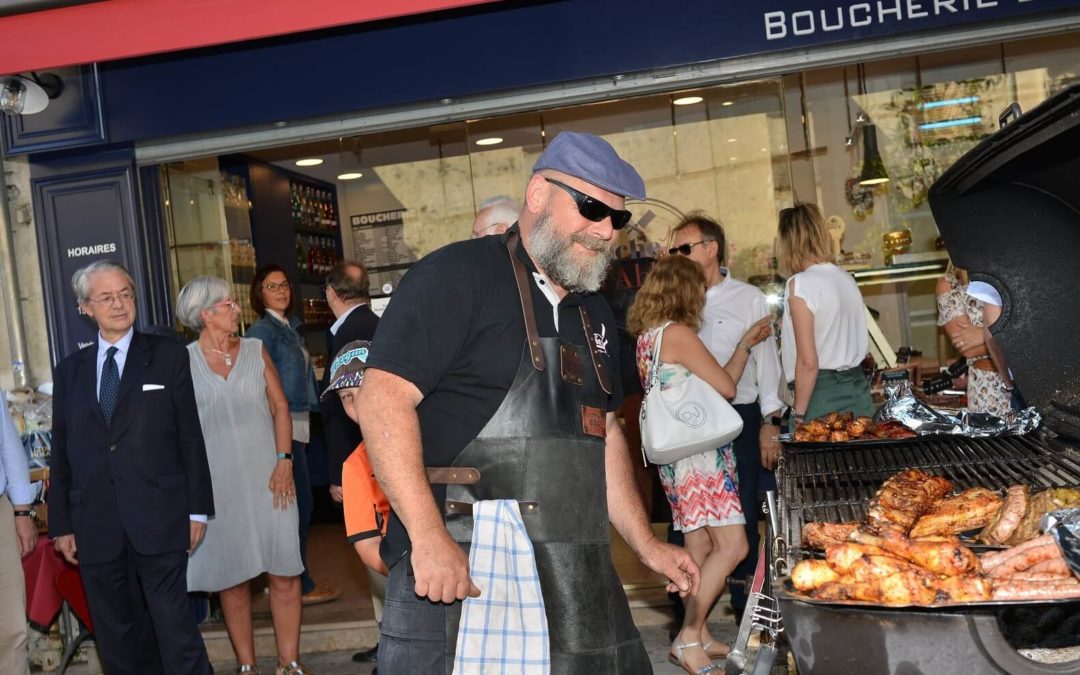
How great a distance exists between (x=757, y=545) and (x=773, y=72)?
2716mm

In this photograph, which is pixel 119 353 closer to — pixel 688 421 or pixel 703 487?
pixel 688 421

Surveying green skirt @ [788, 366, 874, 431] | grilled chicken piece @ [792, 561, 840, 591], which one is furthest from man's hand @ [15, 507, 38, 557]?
grilled chicken piece @ [792, 561, 840, 591]

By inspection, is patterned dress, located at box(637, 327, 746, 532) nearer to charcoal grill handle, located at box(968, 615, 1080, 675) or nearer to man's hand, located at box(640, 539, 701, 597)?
man's hand, located at box(640, 539, 701, 597)

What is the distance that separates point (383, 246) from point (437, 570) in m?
7.43

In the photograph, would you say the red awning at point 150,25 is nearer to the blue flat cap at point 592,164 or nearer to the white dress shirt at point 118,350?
the white dress shirt at point 118,350

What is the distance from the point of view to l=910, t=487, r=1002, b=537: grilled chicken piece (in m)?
2.78

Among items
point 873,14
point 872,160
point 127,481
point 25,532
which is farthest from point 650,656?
point 872,160

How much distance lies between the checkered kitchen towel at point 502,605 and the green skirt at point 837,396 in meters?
3.04

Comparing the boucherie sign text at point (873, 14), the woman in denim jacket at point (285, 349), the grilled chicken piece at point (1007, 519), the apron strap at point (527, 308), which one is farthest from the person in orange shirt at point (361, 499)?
the woman in denim jacket at point (285, 349)

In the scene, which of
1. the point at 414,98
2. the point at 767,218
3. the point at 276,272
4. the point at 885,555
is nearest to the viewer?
the point at 885,555

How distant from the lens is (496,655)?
9.22 ft

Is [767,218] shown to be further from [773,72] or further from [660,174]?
[773,72]

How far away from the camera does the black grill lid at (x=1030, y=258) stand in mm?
3379

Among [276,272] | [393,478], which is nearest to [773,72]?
[276,272]
